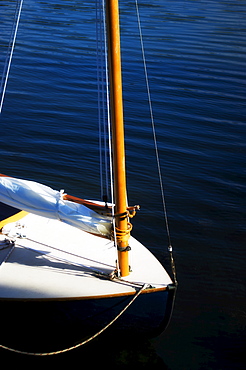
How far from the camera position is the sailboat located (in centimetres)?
859

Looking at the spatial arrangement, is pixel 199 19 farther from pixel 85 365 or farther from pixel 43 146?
pixel 85 365

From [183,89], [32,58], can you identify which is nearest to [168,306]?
[183,89]

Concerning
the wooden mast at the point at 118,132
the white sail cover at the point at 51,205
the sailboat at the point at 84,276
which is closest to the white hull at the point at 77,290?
the sailboat at the point at 84,276

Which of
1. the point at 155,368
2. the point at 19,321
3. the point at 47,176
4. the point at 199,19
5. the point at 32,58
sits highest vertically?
the point at 199,19

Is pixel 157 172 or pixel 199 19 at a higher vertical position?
pixel 199 19

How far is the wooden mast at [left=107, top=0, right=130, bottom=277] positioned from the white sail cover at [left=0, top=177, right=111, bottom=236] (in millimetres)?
Answer: 322

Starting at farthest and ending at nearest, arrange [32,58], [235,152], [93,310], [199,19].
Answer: [199,19] < [32,58] < [235,152] < [93,310]

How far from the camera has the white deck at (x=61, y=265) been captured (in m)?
8.73

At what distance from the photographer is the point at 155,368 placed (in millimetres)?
9125

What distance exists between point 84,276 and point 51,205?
58.5 inches

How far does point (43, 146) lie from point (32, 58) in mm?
10225

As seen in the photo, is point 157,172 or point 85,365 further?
point 157,172

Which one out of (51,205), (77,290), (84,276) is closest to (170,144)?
(51,205)

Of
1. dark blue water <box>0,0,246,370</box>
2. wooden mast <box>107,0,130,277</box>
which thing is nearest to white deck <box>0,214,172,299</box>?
wooden mast <box>107,0,130,277</box>
